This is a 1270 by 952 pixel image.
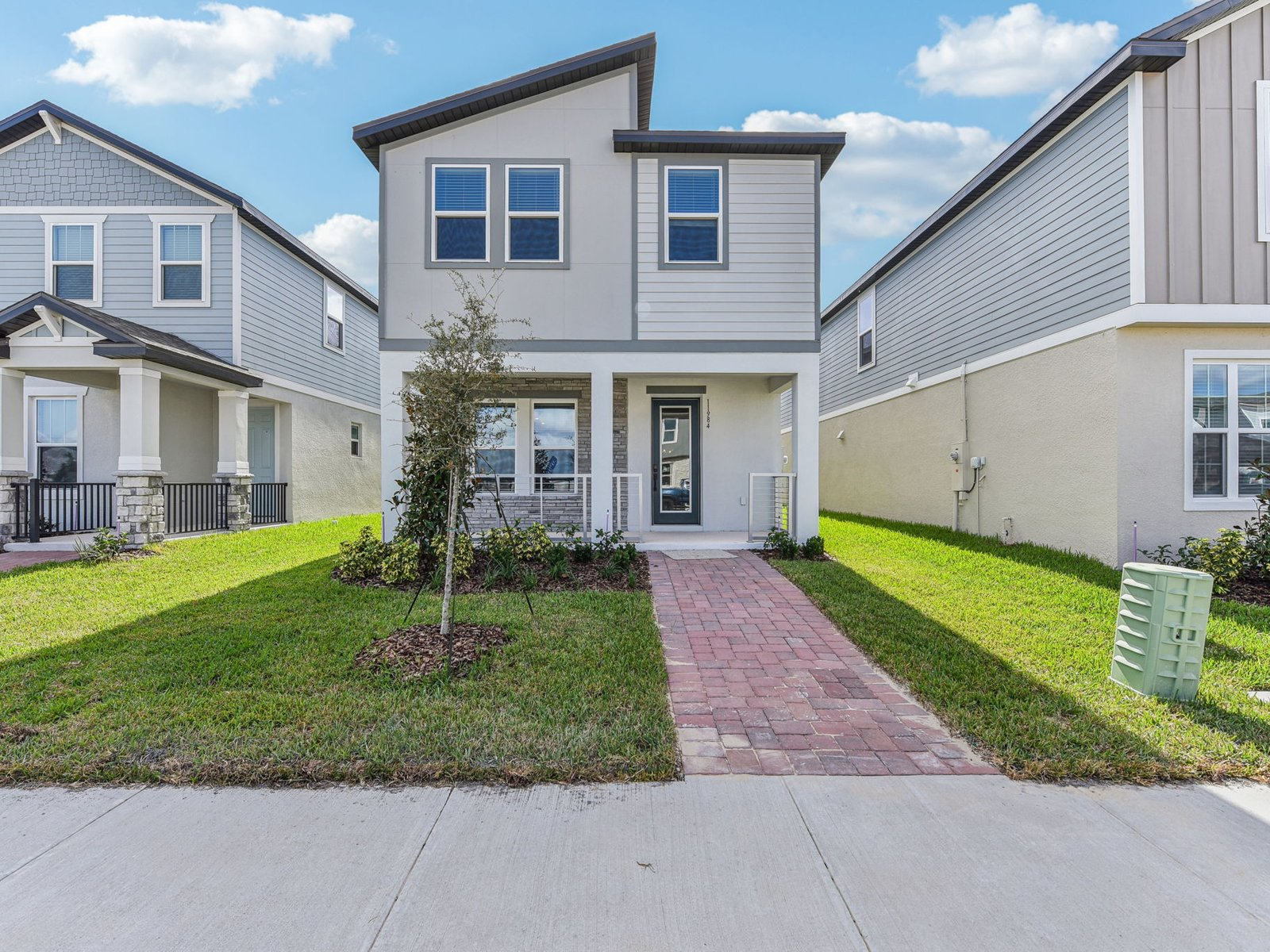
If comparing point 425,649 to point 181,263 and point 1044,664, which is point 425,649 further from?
point 181,263

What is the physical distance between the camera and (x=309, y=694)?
4113mm

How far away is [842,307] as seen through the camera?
709 inches

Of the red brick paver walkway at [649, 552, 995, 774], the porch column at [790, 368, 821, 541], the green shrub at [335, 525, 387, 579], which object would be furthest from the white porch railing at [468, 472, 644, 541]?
the red brick paver walkway at [649, 552, 995, 774]

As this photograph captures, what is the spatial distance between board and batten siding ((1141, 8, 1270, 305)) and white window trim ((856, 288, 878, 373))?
26.7 feet

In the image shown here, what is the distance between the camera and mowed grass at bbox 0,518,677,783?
3.25 meters

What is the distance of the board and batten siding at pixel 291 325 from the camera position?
41.4 ft

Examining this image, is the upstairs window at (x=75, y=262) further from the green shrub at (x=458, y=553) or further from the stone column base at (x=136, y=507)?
the green shrub at (x=458, y=553)

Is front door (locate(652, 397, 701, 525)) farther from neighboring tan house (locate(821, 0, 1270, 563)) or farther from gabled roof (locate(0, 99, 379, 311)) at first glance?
gabled roof (locate(0, 99, 379, 311))

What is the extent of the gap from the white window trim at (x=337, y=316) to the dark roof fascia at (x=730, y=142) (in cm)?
962

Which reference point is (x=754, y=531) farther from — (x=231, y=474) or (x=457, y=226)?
(x=231, y=474)

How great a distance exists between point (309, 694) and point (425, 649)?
0.88 metres

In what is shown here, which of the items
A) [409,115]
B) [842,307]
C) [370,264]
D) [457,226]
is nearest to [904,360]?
[842,307]

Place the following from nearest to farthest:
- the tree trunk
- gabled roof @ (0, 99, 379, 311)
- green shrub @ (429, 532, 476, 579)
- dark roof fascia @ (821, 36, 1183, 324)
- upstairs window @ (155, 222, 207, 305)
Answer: the tree trunk
green shrub @ (429, 532, 476, 579)
dark roof fascia @ (821, 36, 1183, 324)
gabled roof @ (0, 99, 379, 311)
upstairs window @ (155, 222, 207, 305)

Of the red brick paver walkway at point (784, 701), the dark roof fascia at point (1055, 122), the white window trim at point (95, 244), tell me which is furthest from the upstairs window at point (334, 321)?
the dark roof fascia at point (1055, 122)
